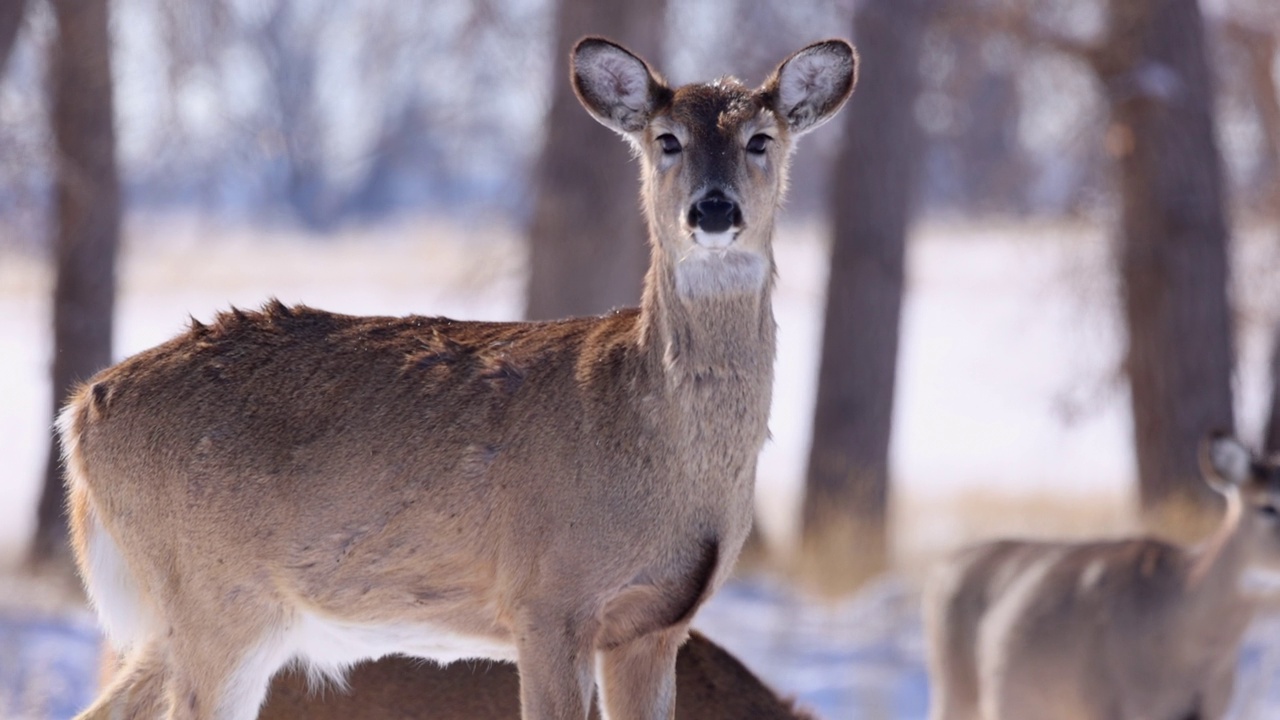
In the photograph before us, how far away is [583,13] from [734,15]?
3505 millimetres

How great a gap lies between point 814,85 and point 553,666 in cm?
186

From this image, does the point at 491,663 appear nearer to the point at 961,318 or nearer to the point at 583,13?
the point at 583,13

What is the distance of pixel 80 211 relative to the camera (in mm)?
11773

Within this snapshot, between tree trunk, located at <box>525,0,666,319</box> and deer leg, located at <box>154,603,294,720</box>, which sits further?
tree trunk, located at <box>525,0,666,319</box>

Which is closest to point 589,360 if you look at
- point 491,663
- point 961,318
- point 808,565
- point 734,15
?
point 491,663

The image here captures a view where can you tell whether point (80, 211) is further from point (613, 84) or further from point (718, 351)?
point (718, 351)

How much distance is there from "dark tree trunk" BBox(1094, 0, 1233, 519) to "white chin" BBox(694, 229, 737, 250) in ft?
28.9

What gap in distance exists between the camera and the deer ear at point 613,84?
4.83 m

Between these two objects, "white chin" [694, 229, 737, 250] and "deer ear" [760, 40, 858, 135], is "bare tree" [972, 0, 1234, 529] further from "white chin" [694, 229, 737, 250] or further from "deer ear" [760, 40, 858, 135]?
"white chin" [694, 229, 737, 250]

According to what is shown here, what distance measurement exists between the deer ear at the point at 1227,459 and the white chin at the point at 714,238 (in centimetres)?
453

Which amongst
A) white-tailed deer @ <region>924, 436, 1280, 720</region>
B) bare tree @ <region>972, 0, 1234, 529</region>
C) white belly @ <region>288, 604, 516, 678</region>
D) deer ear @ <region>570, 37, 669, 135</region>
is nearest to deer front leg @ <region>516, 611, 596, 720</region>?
white belly @ <region>288, 604, 516, 678</region>

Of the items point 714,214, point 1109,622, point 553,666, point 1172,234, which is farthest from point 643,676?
point 1172,234

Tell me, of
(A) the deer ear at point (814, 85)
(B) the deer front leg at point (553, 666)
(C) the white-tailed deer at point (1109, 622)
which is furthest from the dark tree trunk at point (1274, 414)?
(B) the deer front leg at point (553, 666)

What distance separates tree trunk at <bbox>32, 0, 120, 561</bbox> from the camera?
11484 mm
